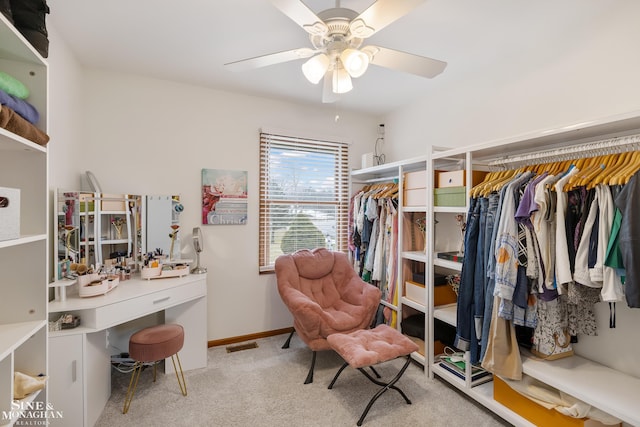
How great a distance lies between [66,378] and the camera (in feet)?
5.84

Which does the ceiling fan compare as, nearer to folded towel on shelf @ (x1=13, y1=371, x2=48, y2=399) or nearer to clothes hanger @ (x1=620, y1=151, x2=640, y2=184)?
clothes hanger @ (x1=620, y1=151, x2=640, y2=184)

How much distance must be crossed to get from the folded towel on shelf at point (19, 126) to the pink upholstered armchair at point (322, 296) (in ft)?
6.19

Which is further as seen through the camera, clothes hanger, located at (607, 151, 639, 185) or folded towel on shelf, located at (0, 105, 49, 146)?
clothes hanger, located at (607, 151, 639, 185)

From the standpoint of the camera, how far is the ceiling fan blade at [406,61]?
157cm

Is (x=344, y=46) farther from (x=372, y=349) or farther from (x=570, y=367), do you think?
(x=570, y=367)

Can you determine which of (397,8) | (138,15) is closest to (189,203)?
(138,15)

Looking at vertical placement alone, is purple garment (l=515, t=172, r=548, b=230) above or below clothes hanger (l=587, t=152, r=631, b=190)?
below

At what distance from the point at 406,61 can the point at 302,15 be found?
0.63 meters

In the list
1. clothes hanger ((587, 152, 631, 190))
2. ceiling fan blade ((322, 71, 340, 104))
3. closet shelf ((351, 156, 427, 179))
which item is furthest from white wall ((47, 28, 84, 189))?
clothes hanger ((587, 152, 631, 190))

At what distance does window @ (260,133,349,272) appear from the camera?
10.9ft

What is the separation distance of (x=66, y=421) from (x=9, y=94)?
1.84 meters

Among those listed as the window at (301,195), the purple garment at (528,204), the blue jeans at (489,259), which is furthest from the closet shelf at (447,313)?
the window at (301,195)

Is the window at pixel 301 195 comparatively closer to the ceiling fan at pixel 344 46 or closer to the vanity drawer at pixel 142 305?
the vanity drawer at pixel 142 305

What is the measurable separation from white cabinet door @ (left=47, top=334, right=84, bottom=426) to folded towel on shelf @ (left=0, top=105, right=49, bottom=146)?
128 centimetres
